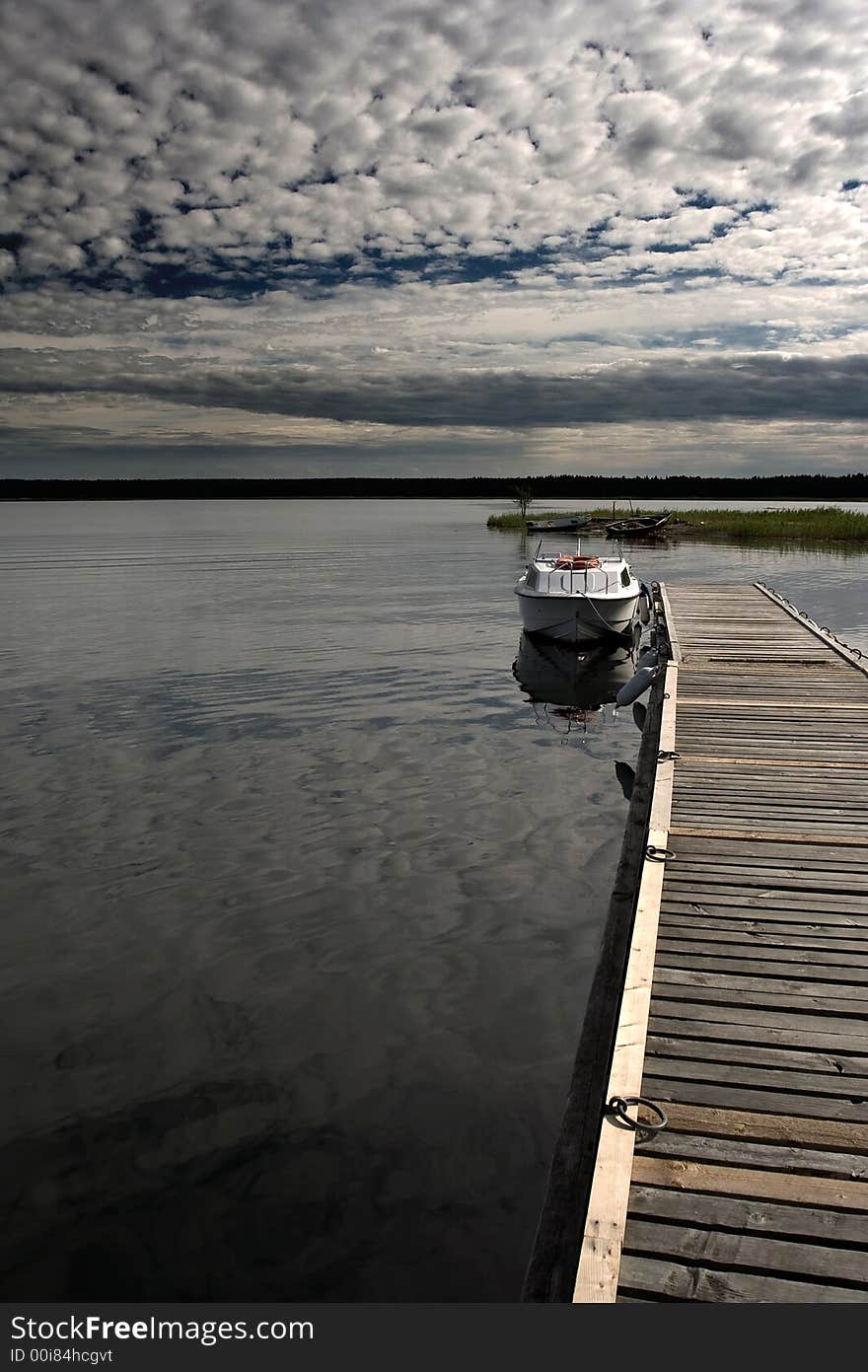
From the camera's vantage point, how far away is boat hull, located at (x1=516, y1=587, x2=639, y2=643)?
24781mm

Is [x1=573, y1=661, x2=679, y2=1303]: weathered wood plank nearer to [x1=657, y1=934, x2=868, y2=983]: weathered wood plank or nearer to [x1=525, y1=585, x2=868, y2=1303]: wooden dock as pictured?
[x1=525, y1=585, x2=868, y2=1303]: wooden dock

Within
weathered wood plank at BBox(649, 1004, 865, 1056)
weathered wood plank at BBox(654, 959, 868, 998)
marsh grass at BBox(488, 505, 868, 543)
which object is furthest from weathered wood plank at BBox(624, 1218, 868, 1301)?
marsh grass at BBox(488, 505, 868, 543)

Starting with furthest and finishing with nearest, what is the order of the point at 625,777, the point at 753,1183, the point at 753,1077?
the point at 625,777 → the point at 753,1077 → the point at 753,1183

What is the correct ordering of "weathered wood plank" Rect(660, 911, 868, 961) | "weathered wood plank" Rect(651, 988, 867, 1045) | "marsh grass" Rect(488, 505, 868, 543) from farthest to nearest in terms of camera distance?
1. "marsh grass" Rect(488, 505, 868, 543)
2. "weathered wood plank" Rect(660, 911, 868, 961)
3. "weathered wood plank" Rect(651, 988, 867, 1045)

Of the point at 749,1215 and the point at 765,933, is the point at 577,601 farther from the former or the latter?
the point at 749,1215

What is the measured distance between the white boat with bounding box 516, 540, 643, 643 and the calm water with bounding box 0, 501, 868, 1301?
12.3 ft

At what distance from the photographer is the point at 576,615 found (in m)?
24.9

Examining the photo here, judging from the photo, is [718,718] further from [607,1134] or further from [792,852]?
[607,1134]

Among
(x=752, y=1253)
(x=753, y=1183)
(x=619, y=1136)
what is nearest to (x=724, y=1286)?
(x=752, y=1253)

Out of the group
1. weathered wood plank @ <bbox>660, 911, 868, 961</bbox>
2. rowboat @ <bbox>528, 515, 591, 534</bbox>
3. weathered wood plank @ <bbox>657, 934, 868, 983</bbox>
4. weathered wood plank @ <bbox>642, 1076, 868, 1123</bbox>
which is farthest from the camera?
rowboat @ <bbox>528, 515, 591, 534</bbox>

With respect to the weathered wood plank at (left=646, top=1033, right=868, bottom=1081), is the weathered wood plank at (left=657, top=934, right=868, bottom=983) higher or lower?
higher

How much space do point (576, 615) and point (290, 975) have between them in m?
17.8

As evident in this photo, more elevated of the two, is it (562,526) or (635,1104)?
(562,526)
